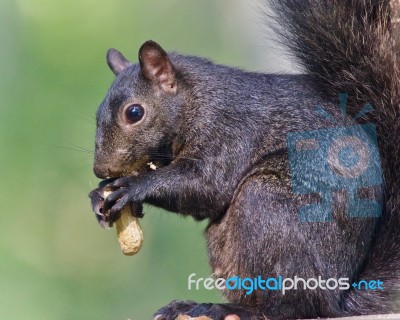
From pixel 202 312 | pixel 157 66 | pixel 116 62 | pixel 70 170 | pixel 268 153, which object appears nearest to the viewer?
pixel 202 312

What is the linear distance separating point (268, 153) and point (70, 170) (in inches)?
96.3

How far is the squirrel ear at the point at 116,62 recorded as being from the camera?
3.65 meters

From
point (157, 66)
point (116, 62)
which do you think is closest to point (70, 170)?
point (116, 62)

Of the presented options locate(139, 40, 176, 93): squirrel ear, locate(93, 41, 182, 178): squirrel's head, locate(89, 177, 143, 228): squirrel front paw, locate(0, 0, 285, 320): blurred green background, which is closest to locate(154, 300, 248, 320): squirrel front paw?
locate(89, 177, 143, 228): squirrel front paw

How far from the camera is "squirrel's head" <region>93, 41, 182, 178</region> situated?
127 inches

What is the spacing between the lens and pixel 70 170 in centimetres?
542

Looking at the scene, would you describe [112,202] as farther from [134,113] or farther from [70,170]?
[70,170]

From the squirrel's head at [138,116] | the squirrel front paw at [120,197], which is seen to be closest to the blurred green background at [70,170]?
the squirrel's head at [138,116]

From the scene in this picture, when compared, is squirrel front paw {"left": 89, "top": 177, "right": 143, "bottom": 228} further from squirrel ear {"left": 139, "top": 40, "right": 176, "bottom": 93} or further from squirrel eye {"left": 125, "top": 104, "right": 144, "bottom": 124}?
squirrel ear {"left": 139, "top": 40, "right": 176, "bottom": 93}

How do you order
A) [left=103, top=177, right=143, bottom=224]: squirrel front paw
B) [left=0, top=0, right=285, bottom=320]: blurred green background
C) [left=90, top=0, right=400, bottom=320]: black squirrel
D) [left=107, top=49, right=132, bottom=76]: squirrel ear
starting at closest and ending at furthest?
[left=90, top=0, right=400, bottom=320]: black squirrel < [left=103, top=177, right=143, bottom=224]: squirrel front paw < [left=107, top=49, right=132, bottom=76]: squirrel ear < [left=0, top=0, right=285, bottom=320]: blurred green background

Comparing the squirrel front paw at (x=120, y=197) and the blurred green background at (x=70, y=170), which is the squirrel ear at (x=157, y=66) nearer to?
the squirrel front paw at (x=120, y=197)

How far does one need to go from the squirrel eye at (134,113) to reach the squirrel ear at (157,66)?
13 centimetres

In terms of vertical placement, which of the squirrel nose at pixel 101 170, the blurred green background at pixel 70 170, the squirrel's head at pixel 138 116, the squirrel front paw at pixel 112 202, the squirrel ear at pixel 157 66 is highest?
the squirrel ear at pixel 157 66

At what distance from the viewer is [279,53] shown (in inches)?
136
